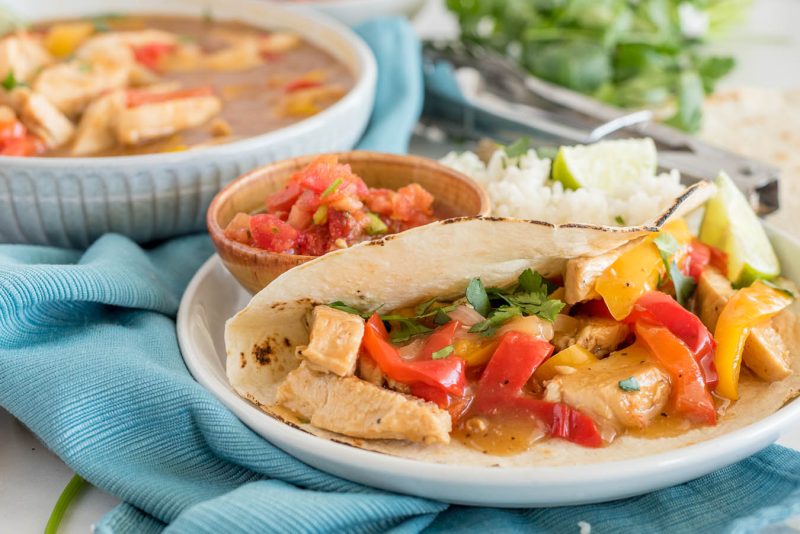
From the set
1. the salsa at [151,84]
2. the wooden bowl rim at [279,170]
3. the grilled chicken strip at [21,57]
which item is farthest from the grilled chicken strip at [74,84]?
the wooden bowl rim at [279,170]

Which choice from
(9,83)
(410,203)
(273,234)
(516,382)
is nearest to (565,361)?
(516,382)

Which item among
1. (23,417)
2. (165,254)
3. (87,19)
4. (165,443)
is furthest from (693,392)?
(87,19)

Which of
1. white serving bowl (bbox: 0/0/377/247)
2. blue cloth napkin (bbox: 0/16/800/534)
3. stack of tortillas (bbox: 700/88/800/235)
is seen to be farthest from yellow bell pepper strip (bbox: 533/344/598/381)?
stack of tortillas (bbox: 700/88/800/235)

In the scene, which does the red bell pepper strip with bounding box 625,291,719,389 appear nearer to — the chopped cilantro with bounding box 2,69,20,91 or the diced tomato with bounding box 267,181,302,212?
the diced tomato with bounding box 267,181,302,212

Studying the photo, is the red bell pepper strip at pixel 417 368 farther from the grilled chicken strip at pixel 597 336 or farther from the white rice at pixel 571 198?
the white rice at pixel 571 198

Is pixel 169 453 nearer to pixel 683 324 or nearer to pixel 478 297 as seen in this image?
pixel 478 297

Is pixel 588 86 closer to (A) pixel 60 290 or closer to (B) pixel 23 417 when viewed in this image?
(A) pixel 60 290
